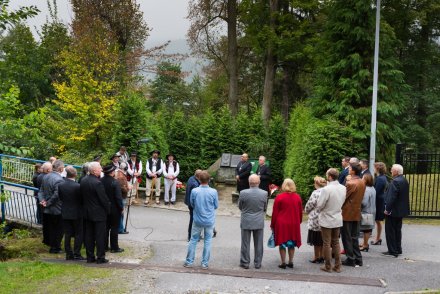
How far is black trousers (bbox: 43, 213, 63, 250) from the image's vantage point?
10.1m

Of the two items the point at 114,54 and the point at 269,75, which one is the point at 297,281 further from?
the point at 269,75

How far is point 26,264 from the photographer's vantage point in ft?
29.2

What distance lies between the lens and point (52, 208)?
397 inches

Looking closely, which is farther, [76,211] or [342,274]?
[76,211]

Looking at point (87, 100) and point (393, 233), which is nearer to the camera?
point (393, 233)

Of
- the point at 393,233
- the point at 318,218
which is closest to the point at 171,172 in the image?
the point at 318,218

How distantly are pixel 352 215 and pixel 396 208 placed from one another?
1.34 m

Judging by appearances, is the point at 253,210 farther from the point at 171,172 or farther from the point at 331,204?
the point at 171,172

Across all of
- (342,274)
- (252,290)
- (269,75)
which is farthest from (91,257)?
(269,75)

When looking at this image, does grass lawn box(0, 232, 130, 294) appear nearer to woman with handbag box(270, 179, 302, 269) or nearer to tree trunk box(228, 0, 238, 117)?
woman with handbag box(270, 179, 302, 269)

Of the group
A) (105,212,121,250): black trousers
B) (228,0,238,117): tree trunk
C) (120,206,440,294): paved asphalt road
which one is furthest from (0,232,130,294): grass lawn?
(228,0,238,117): tree trunk

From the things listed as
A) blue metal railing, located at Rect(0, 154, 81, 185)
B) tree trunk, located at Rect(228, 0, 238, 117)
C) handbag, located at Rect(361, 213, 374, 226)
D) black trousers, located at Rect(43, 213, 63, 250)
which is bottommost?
black trousers, located at Rect(43, 213, 63, 250)

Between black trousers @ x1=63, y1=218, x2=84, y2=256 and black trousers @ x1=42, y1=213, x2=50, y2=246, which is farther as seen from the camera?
black trousers @ x1=42, y1=213, x2=50, y2=246

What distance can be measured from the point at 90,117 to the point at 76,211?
478 inches
